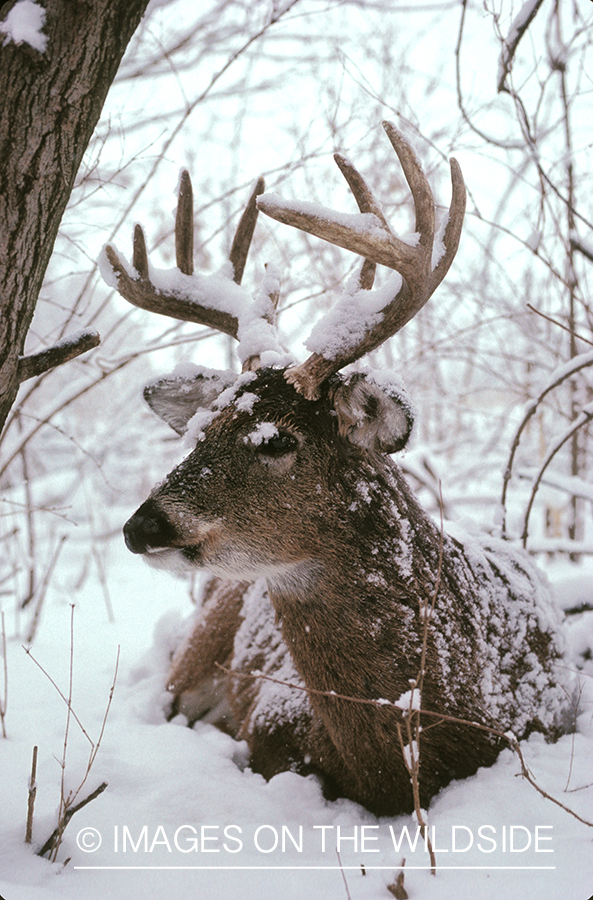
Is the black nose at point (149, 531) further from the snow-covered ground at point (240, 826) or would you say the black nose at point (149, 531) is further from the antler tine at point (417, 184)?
the antler tine at point (417, 184)

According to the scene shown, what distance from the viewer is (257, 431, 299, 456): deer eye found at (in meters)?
2.32

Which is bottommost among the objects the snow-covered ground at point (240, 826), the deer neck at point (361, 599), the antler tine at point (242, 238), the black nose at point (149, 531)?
the snow-covered ground at point (240, 826)

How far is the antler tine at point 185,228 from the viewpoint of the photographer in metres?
2.83

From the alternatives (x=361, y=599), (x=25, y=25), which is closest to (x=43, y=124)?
(x=25, y=25)

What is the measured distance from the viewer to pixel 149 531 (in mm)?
2180

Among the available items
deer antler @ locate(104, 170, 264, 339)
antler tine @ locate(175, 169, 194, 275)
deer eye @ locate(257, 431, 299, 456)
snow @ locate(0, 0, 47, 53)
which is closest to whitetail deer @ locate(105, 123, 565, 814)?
deer eye @ locate(257, 431, 299, 456)

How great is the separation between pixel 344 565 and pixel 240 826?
0.95 metres

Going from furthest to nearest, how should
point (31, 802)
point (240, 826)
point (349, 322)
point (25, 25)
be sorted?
point (349, 322), point (240, 826), point (31, 802), point (25, 25)

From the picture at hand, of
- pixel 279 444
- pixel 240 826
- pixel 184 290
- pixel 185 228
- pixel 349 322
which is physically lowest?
pixel 240 826

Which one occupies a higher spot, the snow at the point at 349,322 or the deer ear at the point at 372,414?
the snow at the point at 349,322

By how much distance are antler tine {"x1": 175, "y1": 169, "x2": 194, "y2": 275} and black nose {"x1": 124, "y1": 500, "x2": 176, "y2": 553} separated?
1.28 metres
